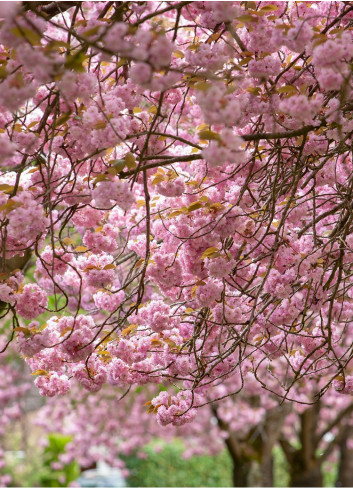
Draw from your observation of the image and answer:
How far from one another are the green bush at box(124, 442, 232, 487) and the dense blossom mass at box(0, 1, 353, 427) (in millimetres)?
10567

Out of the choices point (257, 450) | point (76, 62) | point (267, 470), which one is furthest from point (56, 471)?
point (76, 62)

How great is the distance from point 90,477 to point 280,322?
15506mm

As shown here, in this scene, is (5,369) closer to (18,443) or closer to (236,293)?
(18,443)

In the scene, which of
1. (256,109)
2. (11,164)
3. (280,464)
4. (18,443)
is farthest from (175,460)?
(256,109)

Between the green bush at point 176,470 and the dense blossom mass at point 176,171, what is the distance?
34.7ft

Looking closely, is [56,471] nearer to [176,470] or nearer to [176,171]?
[176,470]

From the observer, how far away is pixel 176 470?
47.6ft

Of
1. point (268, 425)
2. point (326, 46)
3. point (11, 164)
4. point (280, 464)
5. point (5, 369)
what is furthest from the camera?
point (280, 464)

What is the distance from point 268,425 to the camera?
33.0 ft

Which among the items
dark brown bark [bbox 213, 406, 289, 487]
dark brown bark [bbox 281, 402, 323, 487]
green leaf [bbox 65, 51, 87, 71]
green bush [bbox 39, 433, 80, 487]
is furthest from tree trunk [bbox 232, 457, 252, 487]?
green leaf [bbox 65, 51, 87, 71]

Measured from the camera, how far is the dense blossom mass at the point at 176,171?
2.28 metres

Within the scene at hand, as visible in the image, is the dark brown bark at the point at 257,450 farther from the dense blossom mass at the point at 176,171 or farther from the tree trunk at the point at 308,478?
the dense blossom mass at the point at 176,171

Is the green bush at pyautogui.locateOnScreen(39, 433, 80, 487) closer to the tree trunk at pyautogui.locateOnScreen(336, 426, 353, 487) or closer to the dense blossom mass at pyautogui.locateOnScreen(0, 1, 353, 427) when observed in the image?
the tree trunk at pyautogui.locateOnScreen(336, 426, 353, 487)

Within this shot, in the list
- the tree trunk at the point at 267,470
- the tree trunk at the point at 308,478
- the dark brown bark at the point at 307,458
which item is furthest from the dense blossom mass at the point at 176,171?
the tree trunk at the point at 267,470
